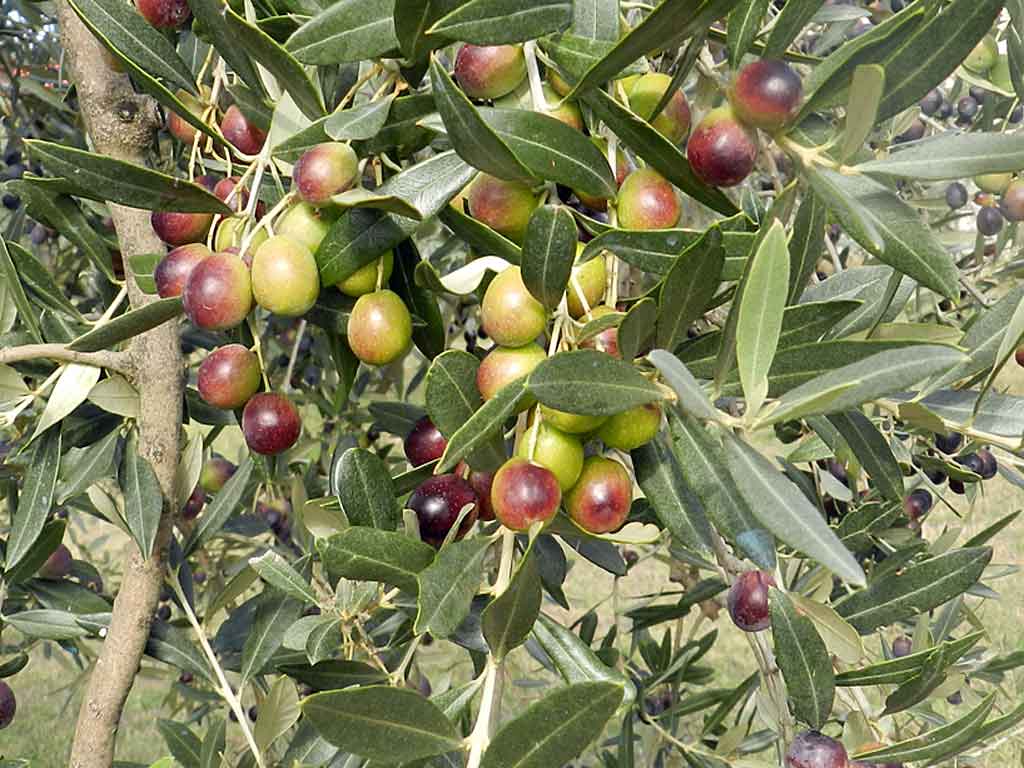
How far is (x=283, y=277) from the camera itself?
631 mm

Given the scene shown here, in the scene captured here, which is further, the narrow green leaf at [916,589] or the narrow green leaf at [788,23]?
the narrow green leaf at [916,589]

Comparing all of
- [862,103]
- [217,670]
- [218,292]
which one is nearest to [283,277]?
[218,292]

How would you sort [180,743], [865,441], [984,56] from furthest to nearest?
[984,56] < [180,743] < [865,441]

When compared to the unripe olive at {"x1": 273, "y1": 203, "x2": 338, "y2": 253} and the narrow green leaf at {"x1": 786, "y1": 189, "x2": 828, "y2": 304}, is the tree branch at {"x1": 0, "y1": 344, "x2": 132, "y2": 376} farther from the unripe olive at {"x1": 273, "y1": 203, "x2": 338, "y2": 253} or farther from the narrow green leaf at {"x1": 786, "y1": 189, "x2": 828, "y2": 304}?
the narrow green leaf at {"x1": 786, "y1": 189, "x2": 828, "y2": 304}

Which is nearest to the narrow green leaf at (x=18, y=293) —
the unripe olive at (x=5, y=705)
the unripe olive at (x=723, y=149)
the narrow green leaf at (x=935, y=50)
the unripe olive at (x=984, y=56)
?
the unripe olive at (x=5, y=705)

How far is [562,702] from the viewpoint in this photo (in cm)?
50

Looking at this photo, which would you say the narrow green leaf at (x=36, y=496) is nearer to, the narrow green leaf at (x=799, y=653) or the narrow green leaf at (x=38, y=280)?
the narrow green leaf at (x=38, y=280)

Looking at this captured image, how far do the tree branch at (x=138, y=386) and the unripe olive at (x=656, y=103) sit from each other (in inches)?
16.8

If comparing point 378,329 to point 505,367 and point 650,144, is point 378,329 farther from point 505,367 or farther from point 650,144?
point 650,144

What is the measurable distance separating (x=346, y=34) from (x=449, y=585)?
1.07ft

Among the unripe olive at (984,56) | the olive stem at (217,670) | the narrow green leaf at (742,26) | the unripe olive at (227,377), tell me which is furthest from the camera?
the unripe olive at (984,56)

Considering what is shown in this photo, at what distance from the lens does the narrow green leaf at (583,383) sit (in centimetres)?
49

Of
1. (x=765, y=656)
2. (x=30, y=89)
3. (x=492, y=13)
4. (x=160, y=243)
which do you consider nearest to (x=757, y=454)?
(x=492, y=13)

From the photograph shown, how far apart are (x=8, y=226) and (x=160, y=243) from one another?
3.79ft
